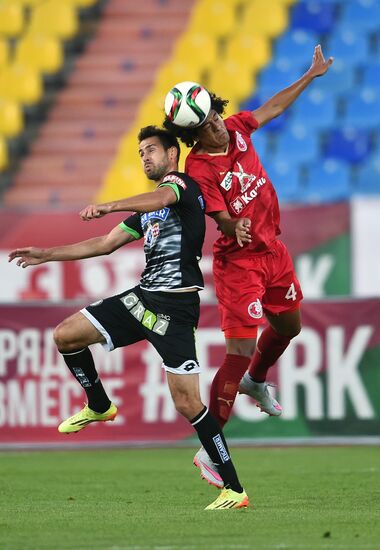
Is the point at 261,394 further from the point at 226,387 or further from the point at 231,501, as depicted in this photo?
the point at 231,501

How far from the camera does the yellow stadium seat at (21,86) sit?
19062mm

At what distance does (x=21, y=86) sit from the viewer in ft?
62.7

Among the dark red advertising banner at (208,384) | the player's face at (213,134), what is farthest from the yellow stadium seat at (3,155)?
the player's face at (213,134)

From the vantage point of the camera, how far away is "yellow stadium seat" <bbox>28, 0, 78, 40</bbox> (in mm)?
19969

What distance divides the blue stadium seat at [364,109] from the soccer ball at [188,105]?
33.4 feet

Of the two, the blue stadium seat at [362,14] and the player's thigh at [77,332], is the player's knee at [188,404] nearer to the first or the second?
→ the player's thigh at [77,332]

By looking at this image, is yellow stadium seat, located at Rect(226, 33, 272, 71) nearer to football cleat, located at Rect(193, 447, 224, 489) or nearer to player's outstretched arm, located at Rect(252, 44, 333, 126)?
player's outstretched arm, located at Rect(252, 44, 333, 126)

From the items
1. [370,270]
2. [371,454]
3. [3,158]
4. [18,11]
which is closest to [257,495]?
[371,454]

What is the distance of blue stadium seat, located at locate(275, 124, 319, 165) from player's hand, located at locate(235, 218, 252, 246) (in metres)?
9.81

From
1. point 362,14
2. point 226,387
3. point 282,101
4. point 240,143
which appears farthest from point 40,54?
point 226,387

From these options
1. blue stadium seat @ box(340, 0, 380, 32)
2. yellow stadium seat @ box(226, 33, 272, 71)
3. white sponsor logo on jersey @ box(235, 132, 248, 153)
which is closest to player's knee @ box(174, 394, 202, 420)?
white sponsor logo on jersey @ box(235, 132, 248, 153)

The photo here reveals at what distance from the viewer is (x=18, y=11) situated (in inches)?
794

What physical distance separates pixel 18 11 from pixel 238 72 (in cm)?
391

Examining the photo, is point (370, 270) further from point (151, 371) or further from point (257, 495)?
point (257, 495)
